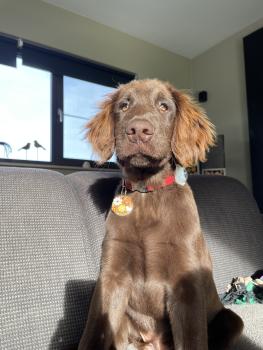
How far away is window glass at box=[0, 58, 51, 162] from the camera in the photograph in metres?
2.99

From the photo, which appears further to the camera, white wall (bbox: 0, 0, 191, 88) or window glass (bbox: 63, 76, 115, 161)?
window glass (bbox: 63, 76, 115, 161)

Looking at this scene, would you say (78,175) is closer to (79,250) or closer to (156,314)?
(79,250)

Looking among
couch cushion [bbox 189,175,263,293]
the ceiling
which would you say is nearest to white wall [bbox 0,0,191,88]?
the ceiling

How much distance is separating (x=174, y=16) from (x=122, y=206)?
313 cm

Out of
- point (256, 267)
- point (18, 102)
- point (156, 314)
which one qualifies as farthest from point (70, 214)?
point (18, 102)

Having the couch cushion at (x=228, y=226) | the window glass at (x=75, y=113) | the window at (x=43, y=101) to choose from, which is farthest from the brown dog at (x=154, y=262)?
the window glass at (x=75, y=113)

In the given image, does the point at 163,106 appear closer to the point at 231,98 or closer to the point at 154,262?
the point at 154,262

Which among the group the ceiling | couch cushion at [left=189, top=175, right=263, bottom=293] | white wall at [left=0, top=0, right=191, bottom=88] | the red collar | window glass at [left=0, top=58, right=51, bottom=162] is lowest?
couch cushion at [left=189, top=175, right=263, bottom=293]

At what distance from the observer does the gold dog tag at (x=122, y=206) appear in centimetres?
108

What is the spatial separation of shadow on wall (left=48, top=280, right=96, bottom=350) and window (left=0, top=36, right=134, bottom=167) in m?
1.93

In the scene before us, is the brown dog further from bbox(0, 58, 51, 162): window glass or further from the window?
bbox(0, 58, 51, 162): window glass

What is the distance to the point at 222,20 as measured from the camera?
3.65m

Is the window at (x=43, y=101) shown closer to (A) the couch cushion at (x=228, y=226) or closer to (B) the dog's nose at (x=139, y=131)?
(A) the couch cushion at (x=228, y=226)

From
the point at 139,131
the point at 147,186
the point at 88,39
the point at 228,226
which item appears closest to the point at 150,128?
the point at 139,131
